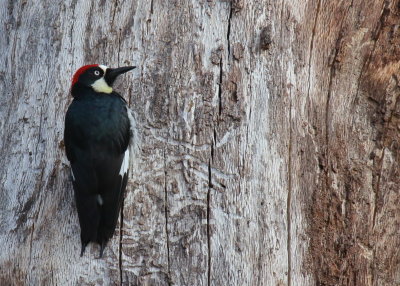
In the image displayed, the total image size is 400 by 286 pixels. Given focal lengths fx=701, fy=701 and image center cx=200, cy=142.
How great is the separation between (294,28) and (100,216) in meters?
1.34

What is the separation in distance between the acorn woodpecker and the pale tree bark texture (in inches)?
2.6

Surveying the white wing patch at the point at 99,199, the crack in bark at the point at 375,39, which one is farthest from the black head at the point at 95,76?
the crack in bark at the point at 375,39

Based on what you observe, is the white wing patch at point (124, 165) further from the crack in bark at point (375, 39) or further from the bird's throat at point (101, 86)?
the crack in bark at point (375, 39)

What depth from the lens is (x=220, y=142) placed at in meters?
3.30

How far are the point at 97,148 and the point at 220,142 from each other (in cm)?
64

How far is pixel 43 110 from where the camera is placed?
3551 mm

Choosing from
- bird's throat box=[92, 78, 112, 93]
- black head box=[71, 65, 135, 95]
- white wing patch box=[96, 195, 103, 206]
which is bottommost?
white wing patch box=[96, 195, 103, 206]

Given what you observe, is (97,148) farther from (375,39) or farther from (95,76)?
(375,39)

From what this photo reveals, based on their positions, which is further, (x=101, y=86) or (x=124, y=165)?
(x=101, y=86)

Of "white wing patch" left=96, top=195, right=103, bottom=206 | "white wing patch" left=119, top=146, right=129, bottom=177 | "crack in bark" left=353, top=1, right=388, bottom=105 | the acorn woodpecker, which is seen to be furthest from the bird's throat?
"crack in bark" left=353, top=1, right=388, bottom=105

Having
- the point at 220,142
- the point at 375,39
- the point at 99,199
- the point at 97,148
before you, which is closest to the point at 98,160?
the point at 97,148

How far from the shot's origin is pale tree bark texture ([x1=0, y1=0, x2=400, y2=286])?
3.23 m

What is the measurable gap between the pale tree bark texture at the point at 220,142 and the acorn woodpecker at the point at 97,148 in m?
0.07

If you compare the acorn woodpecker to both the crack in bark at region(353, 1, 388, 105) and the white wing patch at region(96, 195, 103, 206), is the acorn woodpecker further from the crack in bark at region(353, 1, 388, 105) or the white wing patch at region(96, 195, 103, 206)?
the crack in bark at region(353, 1, 388, 105)
